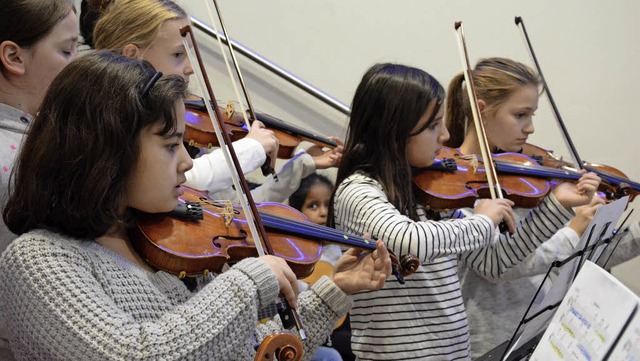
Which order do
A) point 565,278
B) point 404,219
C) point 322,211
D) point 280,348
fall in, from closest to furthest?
point 280,348, point 565,278, point 404,219, point 322,211

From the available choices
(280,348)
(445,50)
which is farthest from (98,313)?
(445,50)

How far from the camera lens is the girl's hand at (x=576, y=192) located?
1.81 m

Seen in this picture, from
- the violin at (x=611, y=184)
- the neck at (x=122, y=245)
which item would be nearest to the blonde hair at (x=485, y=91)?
the violin at (x=611, y=184)

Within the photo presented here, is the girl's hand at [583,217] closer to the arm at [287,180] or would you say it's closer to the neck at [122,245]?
the arm at [287,180]

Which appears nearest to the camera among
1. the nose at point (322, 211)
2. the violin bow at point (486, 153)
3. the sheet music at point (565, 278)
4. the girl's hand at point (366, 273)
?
the sheet music at point (565, 278)

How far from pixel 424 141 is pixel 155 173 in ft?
2.29

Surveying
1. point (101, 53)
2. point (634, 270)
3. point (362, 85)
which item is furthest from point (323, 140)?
point (634, 270)

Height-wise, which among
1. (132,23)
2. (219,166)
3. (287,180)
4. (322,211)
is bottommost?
(322,211)

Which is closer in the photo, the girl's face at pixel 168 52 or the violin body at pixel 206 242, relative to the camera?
the violin body at pixel 206 242

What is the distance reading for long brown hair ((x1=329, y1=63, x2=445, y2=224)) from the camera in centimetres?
159

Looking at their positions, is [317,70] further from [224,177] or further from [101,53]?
[101,53]

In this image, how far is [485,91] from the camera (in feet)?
7.01

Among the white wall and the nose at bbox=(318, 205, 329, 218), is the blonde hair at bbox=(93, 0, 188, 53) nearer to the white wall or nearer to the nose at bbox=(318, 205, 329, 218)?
the nose at bbox=(318, 205, 329, 218)

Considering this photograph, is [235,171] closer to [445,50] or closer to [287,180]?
[287,180]
